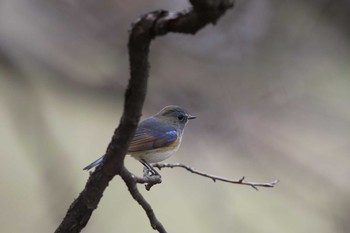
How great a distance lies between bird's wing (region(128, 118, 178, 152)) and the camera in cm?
241

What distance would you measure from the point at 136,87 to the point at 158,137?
150 centimetres

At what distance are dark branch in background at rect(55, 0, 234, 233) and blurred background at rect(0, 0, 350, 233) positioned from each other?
234 centimetres

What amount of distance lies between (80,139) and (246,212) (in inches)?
43.3

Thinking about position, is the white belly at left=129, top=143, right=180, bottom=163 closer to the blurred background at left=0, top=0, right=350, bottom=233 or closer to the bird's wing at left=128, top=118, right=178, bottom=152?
the bird's wing at left=128, top=118, right=178, bottom=152

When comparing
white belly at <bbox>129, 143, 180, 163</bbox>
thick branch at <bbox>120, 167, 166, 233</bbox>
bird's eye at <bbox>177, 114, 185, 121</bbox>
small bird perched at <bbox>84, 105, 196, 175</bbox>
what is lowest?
thick branch at <bbox>120, 167, 166, 233</bbox>

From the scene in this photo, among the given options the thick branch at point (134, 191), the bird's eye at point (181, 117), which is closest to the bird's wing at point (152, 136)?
the bird's eye at point (181, 117)

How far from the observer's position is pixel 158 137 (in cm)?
257

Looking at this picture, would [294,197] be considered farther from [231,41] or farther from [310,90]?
[231,41]

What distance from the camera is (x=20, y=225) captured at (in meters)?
3.56

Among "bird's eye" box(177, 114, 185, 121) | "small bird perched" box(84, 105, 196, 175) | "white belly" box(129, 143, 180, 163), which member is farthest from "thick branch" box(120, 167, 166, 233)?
"bird's eye" box(177, 114, 185, 121)

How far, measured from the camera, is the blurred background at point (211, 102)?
3.79 m

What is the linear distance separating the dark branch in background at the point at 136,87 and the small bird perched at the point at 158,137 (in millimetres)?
938

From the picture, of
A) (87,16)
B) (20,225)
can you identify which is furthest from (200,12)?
(87,16)

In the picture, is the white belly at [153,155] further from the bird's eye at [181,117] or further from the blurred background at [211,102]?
the blurred background at [211,102]
